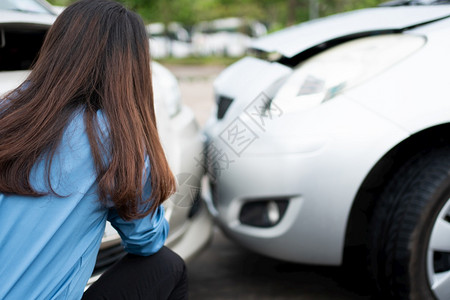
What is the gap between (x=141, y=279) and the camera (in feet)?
4.92

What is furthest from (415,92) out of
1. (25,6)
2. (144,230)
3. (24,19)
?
(25,6)

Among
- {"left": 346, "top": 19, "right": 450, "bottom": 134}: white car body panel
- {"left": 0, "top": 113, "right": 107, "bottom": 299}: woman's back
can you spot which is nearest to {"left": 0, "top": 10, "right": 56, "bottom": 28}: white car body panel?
{"left": 0, "top": 113, "right": 107, "bottom": 299}: woman's back

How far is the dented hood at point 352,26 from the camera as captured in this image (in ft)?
7.08

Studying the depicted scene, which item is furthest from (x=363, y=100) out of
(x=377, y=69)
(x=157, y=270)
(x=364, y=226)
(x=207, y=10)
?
(x=207, y=10)

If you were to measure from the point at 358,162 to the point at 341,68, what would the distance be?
430 millimetres

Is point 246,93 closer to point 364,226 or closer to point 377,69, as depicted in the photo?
point 377,69

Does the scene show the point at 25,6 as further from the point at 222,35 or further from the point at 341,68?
the point at 222,35

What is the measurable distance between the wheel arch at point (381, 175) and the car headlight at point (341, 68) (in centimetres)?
30

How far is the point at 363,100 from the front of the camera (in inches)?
75.1

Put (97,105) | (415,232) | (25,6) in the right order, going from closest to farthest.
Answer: (97,105), (415,232), (25,6)

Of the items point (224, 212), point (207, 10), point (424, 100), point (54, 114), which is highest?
point (54, 114)

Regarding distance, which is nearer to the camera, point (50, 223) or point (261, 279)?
point (50, 223)

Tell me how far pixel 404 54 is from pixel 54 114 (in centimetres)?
134

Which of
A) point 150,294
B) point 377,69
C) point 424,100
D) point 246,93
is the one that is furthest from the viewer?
point 246,93
